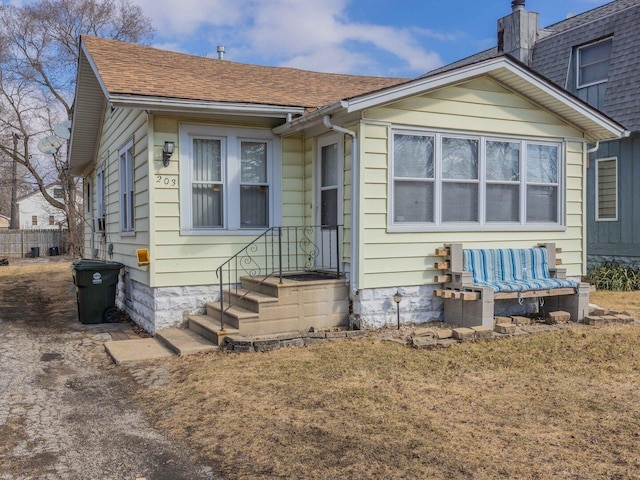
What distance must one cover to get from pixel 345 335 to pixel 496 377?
2.23 metres

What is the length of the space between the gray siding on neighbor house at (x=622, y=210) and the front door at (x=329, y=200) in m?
8.14

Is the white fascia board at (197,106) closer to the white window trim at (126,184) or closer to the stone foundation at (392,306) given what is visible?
the white window trim at (126,184)

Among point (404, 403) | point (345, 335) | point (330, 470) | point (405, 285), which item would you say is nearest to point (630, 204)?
point (405, 285)

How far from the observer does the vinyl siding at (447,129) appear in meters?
7.59

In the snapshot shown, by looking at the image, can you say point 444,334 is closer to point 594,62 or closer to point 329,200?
point 329,200

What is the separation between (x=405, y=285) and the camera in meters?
7.93

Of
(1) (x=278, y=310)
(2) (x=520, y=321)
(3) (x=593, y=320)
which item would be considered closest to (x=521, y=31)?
(3) (x=593, y=320)

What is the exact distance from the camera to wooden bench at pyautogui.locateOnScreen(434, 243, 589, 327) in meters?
7.57

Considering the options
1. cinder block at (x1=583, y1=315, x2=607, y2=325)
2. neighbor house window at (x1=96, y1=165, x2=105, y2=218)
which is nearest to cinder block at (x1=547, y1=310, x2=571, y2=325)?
cinder block at (x1=583, y1=315, x2=607, y2=325)

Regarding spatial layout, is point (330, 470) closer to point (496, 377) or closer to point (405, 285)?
point (496, 377)

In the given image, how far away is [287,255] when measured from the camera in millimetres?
8805

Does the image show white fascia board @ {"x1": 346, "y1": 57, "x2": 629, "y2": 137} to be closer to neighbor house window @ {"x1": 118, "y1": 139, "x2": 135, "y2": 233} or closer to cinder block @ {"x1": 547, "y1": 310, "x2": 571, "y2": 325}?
cinder block @ {"x1": 547, "y1": 310, "x2": 571, "y2": 325}

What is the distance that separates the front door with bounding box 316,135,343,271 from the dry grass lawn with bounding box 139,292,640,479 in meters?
1.85

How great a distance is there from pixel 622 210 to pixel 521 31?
5988 millimetres
